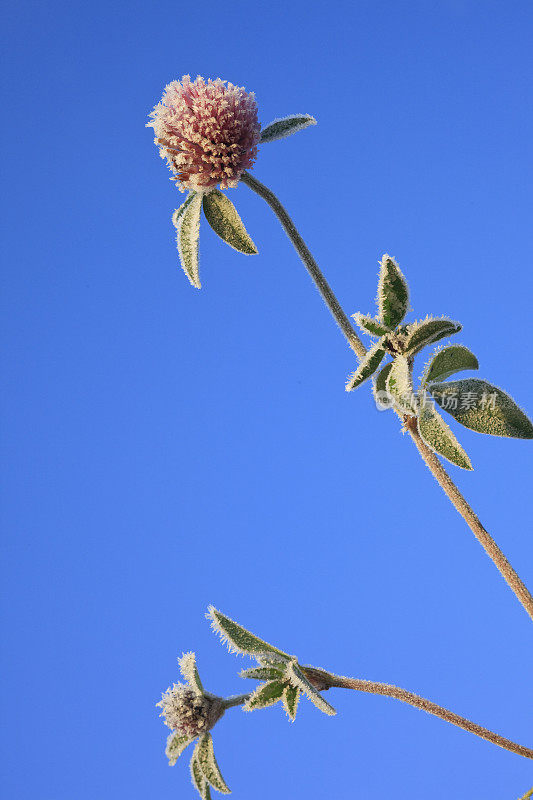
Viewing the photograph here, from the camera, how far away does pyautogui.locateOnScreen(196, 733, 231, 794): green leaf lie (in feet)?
4.15

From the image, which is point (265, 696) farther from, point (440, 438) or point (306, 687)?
point (440, 438)

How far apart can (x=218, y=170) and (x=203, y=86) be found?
5.6 inches

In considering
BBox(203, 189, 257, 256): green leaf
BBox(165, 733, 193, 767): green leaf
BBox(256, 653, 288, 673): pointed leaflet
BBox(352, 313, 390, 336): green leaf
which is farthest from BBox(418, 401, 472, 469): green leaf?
BBox(165, 733, 193, 767): green leaf

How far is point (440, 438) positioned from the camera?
0.88m

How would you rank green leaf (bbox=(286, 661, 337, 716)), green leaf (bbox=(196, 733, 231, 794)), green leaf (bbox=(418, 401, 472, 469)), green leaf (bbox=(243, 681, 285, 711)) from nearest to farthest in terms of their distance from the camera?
green leaf (bbox=(418, 401, 472, 469)) < green leaf (bbox=(286, 661, 337, 716)) < green leaf (bbox=(243, 681, 285, 711)) < green leaf (bbox=(196, 733, 231, 794))

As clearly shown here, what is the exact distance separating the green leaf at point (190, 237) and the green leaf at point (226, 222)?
0.06ft

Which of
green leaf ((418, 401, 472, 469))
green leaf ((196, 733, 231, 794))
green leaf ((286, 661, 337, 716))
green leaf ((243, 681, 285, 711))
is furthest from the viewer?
green leaf ((196, 733, 231, 794))

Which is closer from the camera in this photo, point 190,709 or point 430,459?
point 430,459

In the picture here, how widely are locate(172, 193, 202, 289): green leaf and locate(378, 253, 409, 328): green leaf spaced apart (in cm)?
29

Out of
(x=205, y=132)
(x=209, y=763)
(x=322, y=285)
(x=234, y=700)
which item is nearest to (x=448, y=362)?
(x=322, y=285)

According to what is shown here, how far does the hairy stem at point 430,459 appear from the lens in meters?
0.93

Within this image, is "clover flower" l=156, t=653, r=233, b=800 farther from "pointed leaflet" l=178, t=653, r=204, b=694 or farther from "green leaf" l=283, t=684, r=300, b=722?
"green leaf" l=283, t=684, r=300, b=722

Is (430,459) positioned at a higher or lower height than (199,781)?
higher

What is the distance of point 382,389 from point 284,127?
1.72 ft
